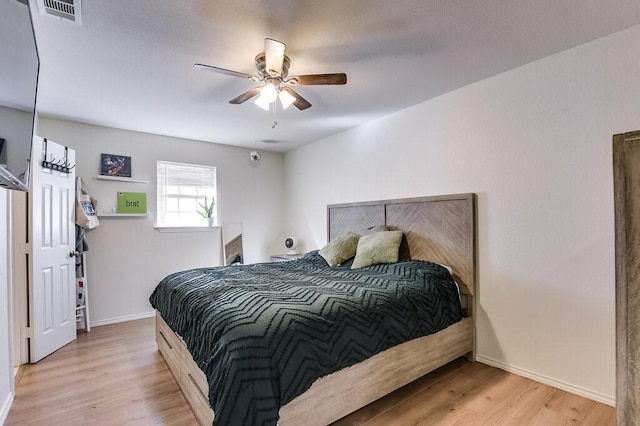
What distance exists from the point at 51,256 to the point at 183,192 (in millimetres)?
1701

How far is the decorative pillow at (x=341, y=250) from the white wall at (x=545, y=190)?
36.3 inches

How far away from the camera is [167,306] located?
2439mm

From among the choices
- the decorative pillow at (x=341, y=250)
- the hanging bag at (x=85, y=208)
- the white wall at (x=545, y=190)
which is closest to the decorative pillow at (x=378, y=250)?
the decorative pillow at (x=341, y=250)

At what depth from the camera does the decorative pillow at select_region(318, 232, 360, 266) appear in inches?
130

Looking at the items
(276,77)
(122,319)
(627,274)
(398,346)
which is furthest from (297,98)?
(122,319)

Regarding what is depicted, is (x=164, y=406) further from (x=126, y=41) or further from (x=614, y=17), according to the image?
(x=614, y=17)

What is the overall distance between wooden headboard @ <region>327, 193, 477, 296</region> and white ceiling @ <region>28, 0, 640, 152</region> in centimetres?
104

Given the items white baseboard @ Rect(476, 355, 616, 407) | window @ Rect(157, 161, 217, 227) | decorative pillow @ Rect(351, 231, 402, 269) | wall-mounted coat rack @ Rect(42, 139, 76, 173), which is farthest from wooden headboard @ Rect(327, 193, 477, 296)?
wall-mounted coat rack @ Rect(42, 139, 76, 173)

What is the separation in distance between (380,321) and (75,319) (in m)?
3.36

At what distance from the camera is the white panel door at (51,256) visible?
2.80 metres

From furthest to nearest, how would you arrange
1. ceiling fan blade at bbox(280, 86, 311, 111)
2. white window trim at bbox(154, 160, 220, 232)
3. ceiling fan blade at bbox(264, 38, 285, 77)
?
1. white window trim at bbox(154, 160, 220, 232)
2. ceiling fan blade at bbox(280, 86, 311, 111)
3. ceiling fan blade at bbox(264, 38, 285, 77)

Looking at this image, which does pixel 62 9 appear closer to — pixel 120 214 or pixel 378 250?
pixel 120 214

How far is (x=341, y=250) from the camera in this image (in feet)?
11.0

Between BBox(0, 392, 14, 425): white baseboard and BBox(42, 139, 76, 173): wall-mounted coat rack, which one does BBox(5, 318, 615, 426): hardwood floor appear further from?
BBox(42, 139, 76, 173): wall-mounted coat rack
